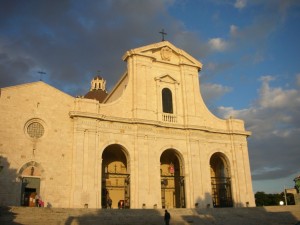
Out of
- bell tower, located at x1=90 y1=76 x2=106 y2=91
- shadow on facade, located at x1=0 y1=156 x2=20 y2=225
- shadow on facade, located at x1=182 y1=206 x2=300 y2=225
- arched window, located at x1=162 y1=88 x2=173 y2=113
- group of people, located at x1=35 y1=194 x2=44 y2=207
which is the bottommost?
shadow on facade, located at x1=182 y1=206 x2=300 y2=225

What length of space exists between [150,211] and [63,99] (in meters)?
10.9

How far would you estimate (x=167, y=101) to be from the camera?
30750 mm

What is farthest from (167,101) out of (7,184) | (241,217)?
(7,184)

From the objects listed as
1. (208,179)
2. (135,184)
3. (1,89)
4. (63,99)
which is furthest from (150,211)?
(1,89)

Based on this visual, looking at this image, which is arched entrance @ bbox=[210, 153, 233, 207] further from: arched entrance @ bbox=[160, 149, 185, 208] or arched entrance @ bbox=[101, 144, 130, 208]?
arched entrance @ bbox=[101, 144, 130, 208]

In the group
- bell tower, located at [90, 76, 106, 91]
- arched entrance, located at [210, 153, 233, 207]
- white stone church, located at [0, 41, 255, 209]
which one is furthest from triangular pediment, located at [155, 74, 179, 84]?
bell tower, located at [90, 76, 106, 91]

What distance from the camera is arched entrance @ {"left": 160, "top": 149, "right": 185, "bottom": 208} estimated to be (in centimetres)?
2985

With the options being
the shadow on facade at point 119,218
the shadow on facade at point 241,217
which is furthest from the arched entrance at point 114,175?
the shadow on facade at point 241,217

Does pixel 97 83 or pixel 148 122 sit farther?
pixel 97 83

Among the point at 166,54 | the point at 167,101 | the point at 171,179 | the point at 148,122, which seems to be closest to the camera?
the point at 148,122

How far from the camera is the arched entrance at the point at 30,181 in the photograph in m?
23.7

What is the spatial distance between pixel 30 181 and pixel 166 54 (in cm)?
1602

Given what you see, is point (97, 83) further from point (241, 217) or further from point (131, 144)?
point (241, 217)

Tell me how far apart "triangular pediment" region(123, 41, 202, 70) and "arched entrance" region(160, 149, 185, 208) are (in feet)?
27.3
